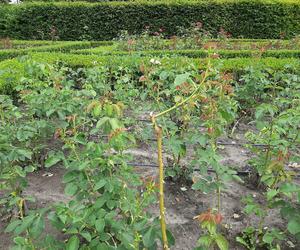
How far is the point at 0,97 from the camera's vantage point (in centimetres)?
323

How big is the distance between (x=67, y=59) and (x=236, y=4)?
28.4 feet

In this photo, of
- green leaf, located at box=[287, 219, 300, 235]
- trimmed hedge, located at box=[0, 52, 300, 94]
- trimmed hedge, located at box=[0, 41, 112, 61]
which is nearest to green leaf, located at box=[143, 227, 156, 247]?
green leaf, located at box=[287, 219, 300, 235]

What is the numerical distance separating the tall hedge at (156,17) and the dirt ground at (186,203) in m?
10.8

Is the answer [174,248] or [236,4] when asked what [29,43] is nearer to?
[236,4]

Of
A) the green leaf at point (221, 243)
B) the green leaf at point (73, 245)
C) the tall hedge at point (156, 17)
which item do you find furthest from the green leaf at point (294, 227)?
the tall hedge at point (156, 17)

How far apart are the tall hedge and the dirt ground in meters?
10.8

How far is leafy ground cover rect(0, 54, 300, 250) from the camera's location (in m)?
1.92

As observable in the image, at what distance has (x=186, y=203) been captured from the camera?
123 inches

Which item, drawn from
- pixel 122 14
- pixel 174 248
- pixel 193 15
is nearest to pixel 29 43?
pixel 122 14

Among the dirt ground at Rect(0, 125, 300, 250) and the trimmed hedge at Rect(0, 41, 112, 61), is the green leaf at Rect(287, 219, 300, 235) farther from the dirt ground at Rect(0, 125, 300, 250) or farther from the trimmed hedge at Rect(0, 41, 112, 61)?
the trimmed hedge at Rect(0, 41, 112, 61)

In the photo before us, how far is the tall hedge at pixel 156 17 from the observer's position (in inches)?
546

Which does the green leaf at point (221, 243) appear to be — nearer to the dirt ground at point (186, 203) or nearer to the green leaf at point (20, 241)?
the dirt ground at point (186, 203)

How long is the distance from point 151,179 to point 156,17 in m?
12.8

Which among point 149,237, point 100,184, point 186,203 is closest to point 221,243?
point 149,237
